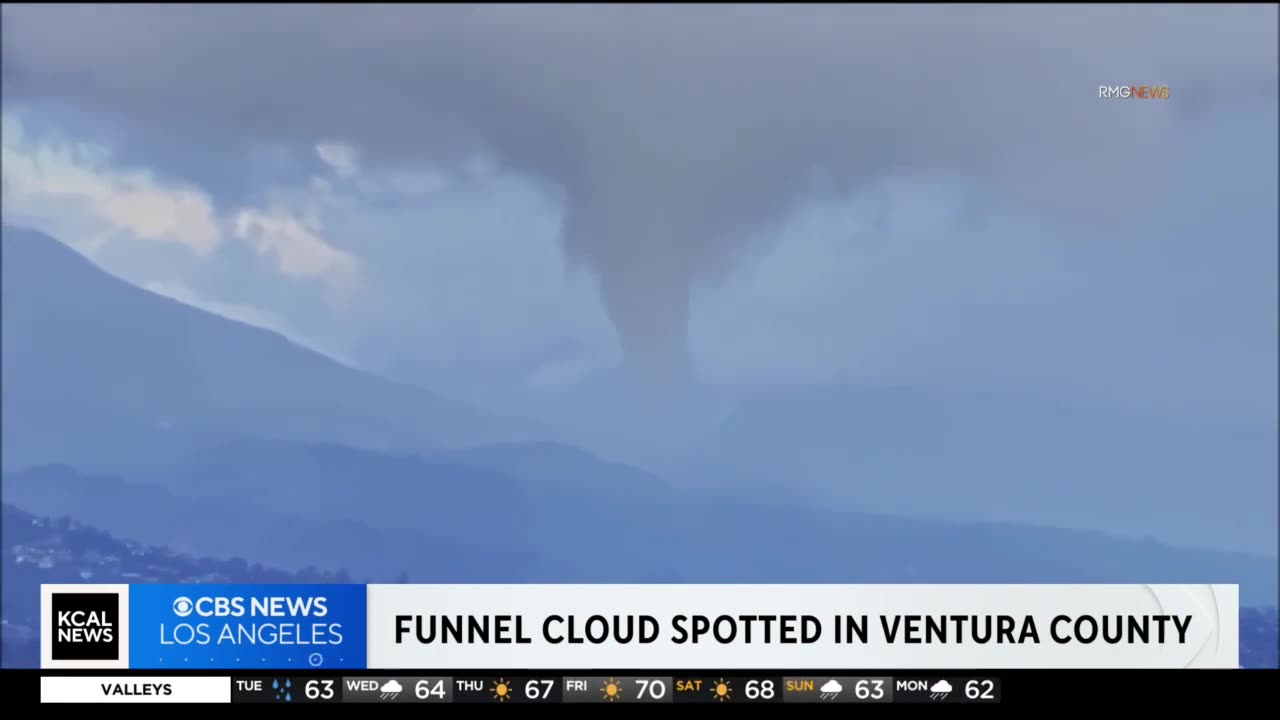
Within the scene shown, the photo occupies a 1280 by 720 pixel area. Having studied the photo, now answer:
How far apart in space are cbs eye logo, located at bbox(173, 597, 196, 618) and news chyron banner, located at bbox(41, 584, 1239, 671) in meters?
0.03

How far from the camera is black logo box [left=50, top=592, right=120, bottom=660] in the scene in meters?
11.3

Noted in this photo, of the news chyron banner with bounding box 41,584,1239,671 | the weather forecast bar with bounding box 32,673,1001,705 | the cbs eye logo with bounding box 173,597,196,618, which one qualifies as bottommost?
the weather forecast bar with bounding box 32,673,1001,705

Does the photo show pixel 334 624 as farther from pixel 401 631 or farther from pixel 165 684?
pixel 165 684

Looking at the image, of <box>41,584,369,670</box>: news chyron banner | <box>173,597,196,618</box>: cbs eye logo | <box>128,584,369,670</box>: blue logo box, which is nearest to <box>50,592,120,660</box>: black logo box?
<box>41,584,369,670</box>: news chyron banner

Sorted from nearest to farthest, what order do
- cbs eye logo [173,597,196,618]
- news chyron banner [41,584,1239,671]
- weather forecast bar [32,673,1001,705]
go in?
weather forecast bar [32,673,1001,705], news chyron banner [41,584,1239,671], cbs eye logo [173,597,196,618]

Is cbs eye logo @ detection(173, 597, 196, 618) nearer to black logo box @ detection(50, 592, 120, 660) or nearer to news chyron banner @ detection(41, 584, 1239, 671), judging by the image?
news chyron banner @ detection(41, 584, 1239, 671)

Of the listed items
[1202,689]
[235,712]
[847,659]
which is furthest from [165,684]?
[1202,689]

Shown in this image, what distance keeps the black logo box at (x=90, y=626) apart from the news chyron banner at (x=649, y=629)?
1 centimetres

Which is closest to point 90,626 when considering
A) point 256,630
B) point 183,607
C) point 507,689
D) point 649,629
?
point 183,607

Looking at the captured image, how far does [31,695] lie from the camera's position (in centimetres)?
1113

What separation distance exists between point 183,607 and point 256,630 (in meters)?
0.76

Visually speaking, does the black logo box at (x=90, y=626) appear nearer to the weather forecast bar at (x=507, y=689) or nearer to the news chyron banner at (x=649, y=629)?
the news chyron banner at (x=649, y=629)

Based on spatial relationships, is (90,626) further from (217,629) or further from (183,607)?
(217,629)

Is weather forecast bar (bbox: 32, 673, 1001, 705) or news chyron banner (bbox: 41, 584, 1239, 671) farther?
news chyron banner (bbox: 41, 584, 1239, 671)
